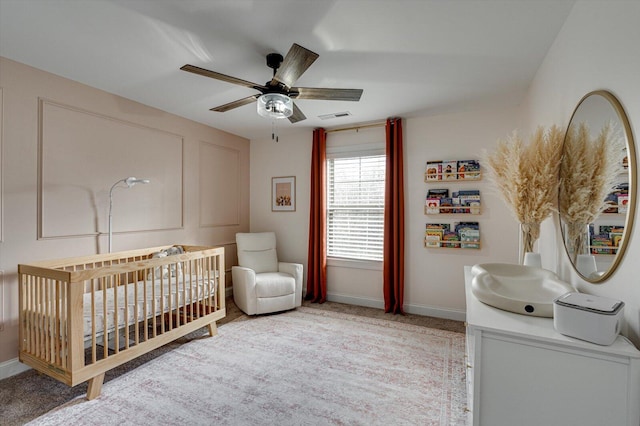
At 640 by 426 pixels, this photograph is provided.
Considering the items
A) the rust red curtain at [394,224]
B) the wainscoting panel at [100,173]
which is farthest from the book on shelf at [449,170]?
the wainscoting panel at [100,173]

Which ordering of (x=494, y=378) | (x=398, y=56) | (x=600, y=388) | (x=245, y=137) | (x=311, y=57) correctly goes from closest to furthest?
(x=600, y=388)
(x=494, y=378)
(x=311, y=57)
(x=398, y=56)
(x=245, y=137)

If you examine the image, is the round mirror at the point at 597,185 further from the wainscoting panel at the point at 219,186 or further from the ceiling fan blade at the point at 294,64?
the wainscoting panel at the point at 219,186

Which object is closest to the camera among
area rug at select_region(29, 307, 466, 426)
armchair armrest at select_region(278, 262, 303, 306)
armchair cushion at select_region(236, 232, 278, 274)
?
area rug at select_region(29, 307, 466, 426)

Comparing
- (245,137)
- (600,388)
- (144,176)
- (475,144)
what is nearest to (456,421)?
(600,388)

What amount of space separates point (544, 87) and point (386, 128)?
1696 mm

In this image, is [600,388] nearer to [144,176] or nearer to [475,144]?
[475,144]

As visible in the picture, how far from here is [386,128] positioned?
3652 mm

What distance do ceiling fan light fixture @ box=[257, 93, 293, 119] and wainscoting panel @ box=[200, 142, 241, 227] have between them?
6.98 feet

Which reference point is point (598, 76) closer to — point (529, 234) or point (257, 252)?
point (529, 234)

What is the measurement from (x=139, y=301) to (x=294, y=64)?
229cm

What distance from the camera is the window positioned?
3887mm

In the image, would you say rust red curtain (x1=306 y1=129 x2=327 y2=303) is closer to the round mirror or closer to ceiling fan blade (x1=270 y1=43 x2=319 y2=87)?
ceiling fan blade (x1=270 y1=43 x2=319 y2=87)

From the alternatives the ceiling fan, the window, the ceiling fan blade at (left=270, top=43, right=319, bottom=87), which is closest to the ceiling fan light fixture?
the ceiling fan

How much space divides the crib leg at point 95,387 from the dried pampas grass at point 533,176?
2.98 metres
